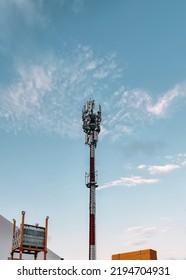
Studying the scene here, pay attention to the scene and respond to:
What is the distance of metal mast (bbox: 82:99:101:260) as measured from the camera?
2418 inches

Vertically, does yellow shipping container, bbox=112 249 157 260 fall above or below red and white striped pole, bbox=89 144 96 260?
below

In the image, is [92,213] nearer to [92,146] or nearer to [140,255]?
[92,146]

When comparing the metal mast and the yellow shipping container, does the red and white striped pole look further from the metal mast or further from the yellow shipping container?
the yellow shipping container

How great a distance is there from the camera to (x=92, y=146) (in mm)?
69188

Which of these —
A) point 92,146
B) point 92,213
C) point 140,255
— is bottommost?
point 140,255

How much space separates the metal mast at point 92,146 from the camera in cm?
6141

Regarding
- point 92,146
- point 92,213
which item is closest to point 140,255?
point 92,213

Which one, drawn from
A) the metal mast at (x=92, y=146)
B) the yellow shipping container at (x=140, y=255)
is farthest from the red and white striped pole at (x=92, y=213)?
the yellow shipping container at (x=140, y=255)

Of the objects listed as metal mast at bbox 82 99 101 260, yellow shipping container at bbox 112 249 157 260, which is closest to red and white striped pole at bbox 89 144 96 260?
metal mast at bbox 82 99 101 260

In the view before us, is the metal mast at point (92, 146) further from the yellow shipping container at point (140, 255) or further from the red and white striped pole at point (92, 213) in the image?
the yellow shipping container at point (140, 255)

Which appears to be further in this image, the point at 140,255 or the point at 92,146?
the point at 92,146

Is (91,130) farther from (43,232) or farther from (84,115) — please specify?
(43,232)
